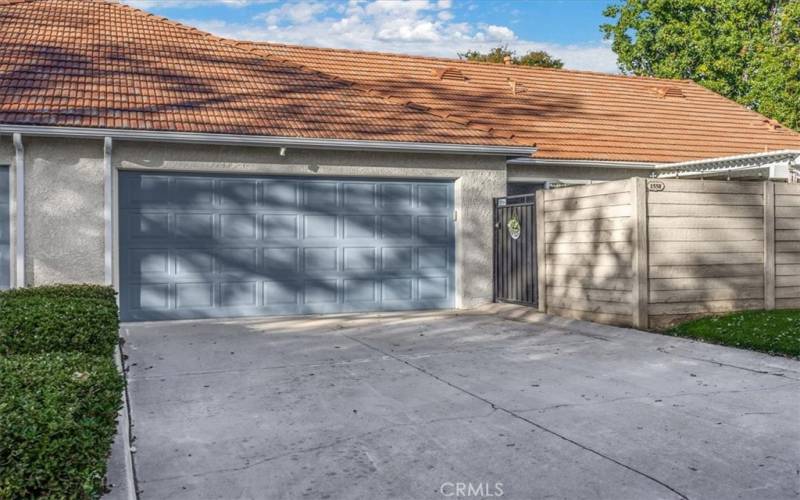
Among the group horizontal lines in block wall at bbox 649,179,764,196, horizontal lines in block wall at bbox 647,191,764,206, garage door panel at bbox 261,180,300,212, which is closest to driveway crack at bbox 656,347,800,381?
horizontal lines in block wall at bbox 647,191,764,206

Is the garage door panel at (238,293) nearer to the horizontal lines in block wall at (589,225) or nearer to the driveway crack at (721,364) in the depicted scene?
the horizontal lines in block wall at (589,225)

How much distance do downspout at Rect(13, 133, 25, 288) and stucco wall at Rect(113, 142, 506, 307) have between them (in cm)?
122

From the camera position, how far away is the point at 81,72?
39.7 feet

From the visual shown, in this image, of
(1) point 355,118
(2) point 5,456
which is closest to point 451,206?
(1) point 355,118

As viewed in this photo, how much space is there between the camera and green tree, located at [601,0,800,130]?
1115 inches

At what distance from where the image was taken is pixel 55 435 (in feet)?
10.0

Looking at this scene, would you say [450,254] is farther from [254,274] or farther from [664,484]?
[664,484]

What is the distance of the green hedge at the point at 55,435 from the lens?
2.97m

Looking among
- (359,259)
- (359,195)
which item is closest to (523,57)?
(359,195)

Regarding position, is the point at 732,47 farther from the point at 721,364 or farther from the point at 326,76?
the point at 721,364

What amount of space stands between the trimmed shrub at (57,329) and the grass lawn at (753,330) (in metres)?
6.53

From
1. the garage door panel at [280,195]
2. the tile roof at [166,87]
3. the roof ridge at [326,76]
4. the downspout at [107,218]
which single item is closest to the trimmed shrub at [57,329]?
the downspout at [107,218]

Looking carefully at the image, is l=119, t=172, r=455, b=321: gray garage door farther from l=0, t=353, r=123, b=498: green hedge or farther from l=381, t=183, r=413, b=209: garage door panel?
l=0, t=353, r=123, b=498: green hedge

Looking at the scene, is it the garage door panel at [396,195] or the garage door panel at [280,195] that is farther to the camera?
the garage door panel at [396,195]
